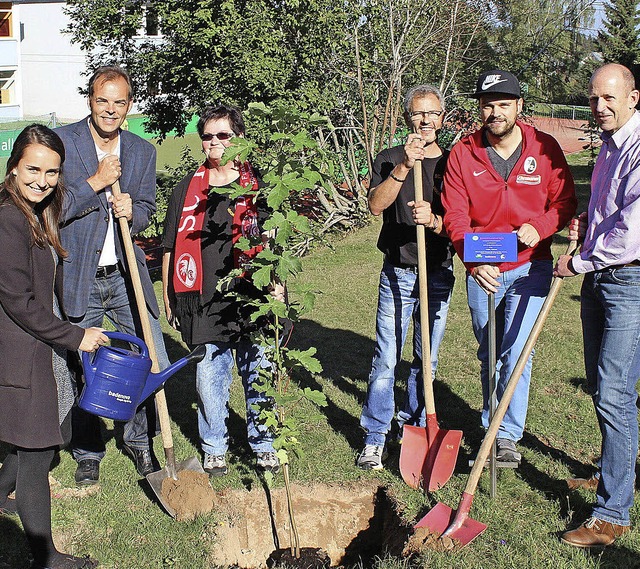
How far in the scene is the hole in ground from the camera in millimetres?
4367

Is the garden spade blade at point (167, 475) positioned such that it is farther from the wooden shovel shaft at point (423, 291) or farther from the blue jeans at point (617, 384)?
the blue jeans at point (617, 384)

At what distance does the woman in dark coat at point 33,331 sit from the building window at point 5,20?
144 ft

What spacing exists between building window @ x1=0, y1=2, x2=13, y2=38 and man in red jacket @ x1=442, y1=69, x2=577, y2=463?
145 feet

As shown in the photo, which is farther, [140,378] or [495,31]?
[495,31]

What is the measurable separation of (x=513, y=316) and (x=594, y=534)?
1.24 meters

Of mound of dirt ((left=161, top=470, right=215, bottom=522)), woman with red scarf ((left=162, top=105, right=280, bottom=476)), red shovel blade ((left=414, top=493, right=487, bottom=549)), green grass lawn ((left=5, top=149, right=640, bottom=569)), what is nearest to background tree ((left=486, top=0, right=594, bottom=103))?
green grass lawn ((left=5, top=149, right=640, bottom=569))

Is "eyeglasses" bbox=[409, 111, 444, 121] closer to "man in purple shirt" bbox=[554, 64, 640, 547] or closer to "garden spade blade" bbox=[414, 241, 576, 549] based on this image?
"man in purple shirt" bbox=[554, 64, 640, 547]

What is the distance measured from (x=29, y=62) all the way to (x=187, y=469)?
4572cm

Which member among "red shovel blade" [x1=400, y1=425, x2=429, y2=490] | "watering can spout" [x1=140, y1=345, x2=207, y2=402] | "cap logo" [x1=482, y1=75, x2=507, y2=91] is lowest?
"red shovel blade" [x1=400, y1=425, x2=429, y2=490]

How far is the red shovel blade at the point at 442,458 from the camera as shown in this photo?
429 cm

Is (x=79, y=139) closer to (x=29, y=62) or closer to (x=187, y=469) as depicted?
(x=187, y=469)

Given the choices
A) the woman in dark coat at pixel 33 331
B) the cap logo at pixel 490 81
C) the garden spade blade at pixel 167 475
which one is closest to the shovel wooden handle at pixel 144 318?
the garden spade blade at pixel 167 475

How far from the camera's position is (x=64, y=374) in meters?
3.71

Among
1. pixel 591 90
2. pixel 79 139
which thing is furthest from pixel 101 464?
pixel 591 90
